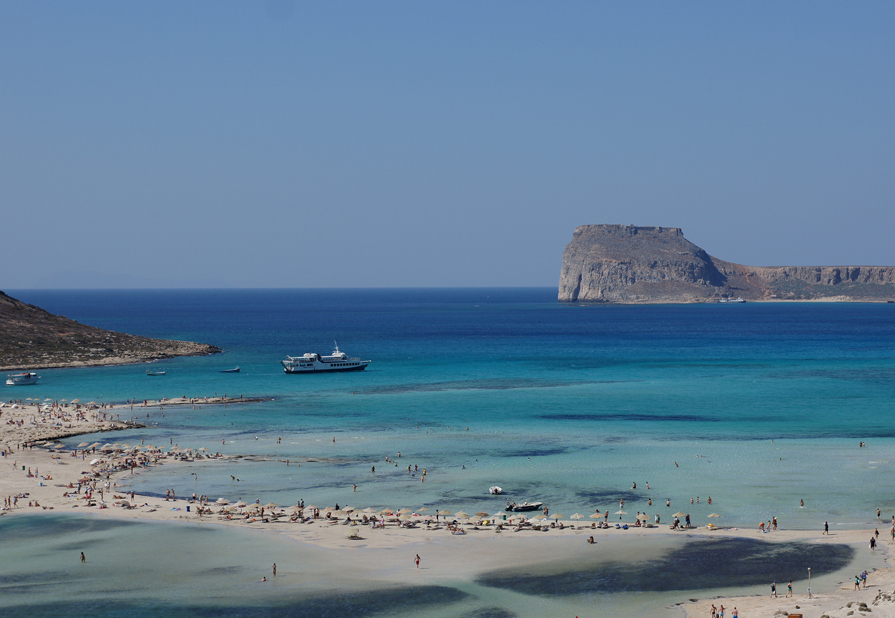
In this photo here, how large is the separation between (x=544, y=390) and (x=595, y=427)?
1010 inches

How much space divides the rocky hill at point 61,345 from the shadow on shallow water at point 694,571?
112795 mm

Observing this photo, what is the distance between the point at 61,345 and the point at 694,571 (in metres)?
130

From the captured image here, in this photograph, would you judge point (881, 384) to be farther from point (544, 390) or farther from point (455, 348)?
point (455, 348)

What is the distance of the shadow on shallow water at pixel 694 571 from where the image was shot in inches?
1565

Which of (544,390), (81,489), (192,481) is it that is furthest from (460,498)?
(544,390)

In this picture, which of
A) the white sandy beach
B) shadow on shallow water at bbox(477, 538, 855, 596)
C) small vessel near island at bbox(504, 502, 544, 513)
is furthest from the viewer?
small vessel near island at bbox(504, 502, 544, 513)

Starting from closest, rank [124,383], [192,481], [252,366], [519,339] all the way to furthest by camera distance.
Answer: [192,481] → [124,383] → [252,366] → [519,339]

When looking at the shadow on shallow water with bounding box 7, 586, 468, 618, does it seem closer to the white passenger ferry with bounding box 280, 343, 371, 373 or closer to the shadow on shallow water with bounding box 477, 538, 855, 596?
the shadow on shallow water with bounding box 477, 538, 855, 596

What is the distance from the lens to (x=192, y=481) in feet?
199

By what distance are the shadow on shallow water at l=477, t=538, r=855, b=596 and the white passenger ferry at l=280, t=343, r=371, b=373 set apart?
88642mm

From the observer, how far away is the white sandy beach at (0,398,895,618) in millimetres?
36719

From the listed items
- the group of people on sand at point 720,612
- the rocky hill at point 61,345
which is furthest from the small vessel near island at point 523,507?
the rocky hill at point 61,345

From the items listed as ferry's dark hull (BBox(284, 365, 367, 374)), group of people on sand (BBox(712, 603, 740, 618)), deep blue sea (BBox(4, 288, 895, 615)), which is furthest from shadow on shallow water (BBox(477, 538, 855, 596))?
ferry's dark hull (BBox(284, 365, 367, 374))

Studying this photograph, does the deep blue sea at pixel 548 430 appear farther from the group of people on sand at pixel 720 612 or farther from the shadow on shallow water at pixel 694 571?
the group of people on sand at pixel 720 612
